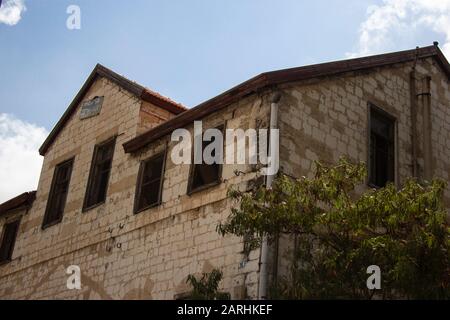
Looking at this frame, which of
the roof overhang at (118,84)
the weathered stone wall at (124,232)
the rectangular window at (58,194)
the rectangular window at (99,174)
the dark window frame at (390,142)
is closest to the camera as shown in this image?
the weathered stone wall at (124,232)

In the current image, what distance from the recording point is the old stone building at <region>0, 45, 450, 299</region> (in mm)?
10508

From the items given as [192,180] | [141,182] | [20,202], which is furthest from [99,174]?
[192,180]

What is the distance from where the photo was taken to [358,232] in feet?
24.8

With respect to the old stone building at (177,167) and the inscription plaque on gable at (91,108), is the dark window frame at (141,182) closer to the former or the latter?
the old stone building at (177,167)

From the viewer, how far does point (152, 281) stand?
1110cm

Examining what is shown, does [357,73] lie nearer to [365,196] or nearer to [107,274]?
[365,196]

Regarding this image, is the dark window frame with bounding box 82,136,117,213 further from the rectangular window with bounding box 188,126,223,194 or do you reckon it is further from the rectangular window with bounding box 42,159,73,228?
the rectangular window with bounding box 188,126,223,194

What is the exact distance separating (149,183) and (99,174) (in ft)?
7.61

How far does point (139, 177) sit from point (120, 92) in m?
→ 3.40

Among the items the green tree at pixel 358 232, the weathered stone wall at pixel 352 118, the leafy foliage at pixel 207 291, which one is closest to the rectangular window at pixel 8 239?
the weathered stone wall at pixel 352 118

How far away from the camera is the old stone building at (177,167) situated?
34.5ft

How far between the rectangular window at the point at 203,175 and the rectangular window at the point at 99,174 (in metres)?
3.03

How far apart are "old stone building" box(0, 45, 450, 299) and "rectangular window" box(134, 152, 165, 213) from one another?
0.08 feet

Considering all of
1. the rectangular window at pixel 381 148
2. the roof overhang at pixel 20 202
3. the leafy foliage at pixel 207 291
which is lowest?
the leafy foliage at pixel 207 291
